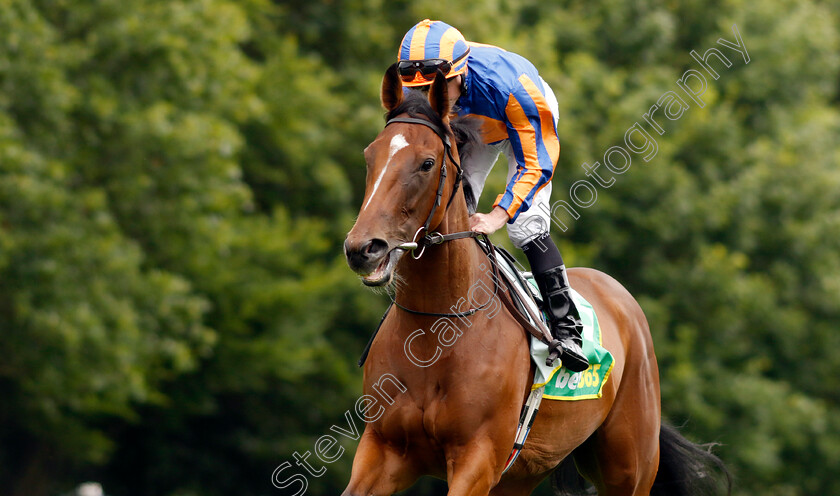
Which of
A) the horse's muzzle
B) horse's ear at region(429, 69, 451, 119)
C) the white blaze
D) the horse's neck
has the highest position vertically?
horse's ear at region(429, 69, 451, 119)

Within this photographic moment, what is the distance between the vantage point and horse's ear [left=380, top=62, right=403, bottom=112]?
4.93 m

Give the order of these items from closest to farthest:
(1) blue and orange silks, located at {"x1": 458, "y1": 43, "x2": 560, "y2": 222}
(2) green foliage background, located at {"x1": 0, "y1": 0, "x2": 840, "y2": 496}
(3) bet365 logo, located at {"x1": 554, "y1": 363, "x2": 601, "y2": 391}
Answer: (1) blue and orange silks, located at {"x1": 458, "y1": 43, "x2": 560, "y2": 222} < (3) bet365 logo, located at {"x1": 554, "y1": 363, "x2": 601, "y2": 391} < (2) green foliage background, located at {"x1": 0, "y1": 0, "x2": 840, "y2": 496}

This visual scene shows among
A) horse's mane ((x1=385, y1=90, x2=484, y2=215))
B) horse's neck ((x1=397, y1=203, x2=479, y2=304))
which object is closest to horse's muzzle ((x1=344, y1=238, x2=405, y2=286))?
horse's neck ((x1=397, y1=203, x2=479, y2=304))

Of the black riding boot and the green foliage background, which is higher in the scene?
the green foliage background

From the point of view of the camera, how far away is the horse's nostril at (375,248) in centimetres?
440

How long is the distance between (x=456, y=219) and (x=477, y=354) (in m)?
0.70

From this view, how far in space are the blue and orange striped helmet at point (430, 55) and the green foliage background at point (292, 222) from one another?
32.2 ft

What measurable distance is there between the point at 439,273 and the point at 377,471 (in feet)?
3.46

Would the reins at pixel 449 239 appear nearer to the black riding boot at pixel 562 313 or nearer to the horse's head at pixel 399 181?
the horse's head at pixel 399 181

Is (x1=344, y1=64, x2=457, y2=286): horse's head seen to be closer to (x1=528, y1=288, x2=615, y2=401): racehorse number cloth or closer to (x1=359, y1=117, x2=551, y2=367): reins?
(x1=359, y1=117, x2=551, y2=367): reins

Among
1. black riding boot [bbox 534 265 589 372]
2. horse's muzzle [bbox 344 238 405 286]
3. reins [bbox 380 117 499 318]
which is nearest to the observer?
horse's muzzle [bbox 344 238 405 286]

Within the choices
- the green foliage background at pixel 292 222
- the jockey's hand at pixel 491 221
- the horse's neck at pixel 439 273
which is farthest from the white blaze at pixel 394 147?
the green foliage background at pixel 292 222

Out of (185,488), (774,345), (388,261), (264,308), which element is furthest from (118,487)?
(388,261)

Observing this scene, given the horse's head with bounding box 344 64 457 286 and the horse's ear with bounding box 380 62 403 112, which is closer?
the horse's head with bounding box 344 64 457 286
